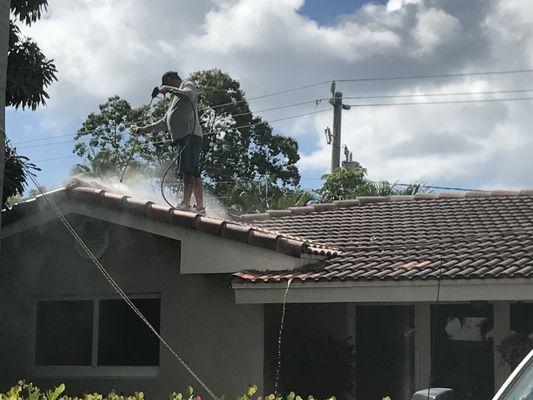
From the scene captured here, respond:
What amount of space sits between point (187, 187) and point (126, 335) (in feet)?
6.54

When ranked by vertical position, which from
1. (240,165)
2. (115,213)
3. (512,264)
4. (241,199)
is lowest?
(512,264)

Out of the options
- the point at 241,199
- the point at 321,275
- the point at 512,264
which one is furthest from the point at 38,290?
the point at 241,199

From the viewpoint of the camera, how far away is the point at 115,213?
32.8 ft

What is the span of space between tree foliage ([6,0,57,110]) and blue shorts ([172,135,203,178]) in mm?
1921

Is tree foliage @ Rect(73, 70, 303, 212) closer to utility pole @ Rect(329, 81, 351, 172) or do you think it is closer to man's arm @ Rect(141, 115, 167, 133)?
utility pole @ Rect(329, 81, 351, 172)

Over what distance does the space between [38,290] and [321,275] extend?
4.07 metres

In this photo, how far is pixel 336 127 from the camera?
1089 inches

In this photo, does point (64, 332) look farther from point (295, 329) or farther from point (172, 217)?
point (295, 329)

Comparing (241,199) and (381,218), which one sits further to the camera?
(241,199)

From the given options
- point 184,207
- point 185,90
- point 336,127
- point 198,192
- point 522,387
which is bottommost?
point 522,387

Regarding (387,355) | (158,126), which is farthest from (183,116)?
(387,355)

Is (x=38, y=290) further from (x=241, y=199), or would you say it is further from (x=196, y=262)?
(x=241, y=199)

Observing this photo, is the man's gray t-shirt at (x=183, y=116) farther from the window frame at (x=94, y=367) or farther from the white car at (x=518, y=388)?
the white car at (x=518, y=388)

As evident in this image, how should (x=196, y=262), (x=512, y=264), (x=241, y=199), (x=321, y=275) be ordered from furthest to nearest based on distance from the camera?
(x=241, y=199) → (x=196, y=262) → (x=321, y=275) → (x=512, y=264)
